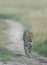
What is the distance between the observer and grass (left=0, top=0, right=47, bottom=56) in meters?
1.51

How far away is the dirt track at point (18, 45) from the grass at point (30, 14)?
5 cm

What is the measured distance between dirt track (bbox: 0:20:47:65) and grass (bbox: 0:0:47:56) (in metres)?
0.05

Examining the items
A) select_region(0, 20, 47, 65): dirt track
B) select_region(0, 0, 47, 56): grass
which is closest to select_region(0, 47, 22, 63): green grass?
select_region(0, 20, 47, 65): dirt track

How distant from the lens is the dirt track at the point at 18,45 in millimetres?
1458

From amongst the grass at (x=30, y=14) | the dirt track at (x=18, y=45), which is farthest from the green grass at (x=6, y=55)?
the grass at (x=30, y=14)

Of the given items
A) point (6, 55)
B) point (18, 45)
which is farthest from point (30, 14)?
point (6, 55)

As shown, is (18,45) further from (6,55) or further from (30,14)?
(30,14)

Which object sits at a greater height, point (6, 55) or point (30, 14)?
point (30, 14)

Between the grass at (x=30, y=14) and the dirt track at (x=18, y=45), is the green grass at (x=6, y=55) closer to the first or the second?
the dirt track at (x=18, y=45)

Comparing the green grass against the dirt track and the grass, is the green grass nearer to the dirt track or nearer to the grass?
the dirt track

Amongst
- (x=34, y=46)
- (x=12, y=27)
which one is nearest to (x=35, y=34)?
(x=34, y=46)

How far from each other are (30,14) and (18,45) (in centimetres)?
28

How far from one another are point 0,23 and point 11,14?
4.7 inches

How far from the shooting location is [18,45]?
1.48 metres
